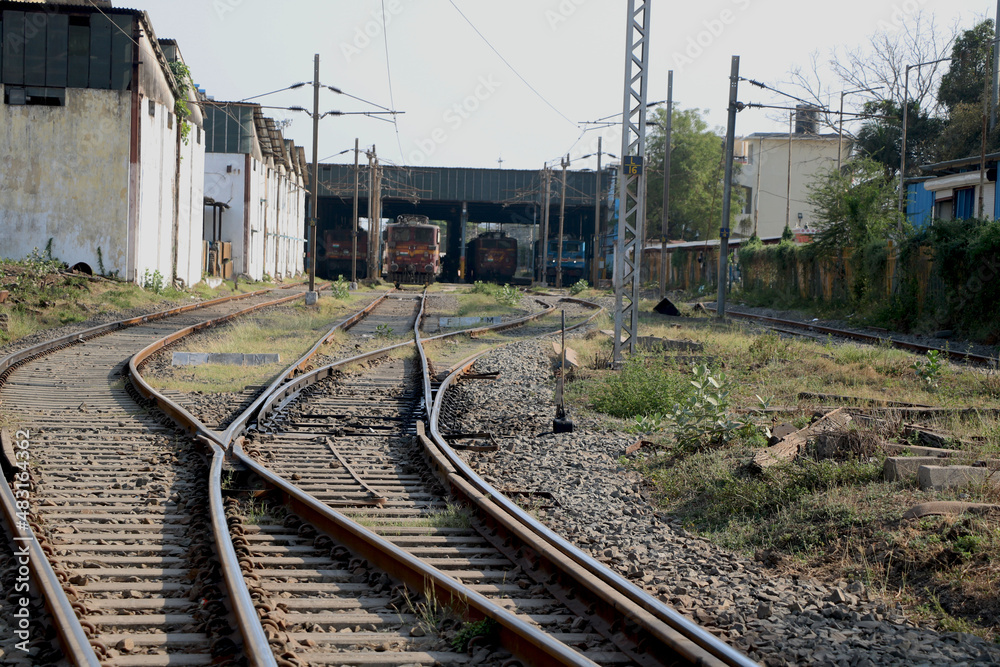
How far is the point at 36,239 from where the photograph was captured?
26.2 meters

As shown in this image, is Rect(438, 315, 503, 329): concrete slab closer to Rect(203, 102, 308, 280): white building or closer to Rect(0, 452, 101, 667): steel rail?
Rect(0, 452, 101, 667): steel rail

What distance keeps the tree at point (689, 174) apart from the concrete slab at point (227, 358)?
56171mm

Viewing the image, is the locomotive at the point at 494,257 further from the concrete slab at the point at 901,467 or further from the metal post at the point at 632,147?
the concrete slab at the point at 901,467

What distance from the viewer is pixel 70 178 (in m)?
26.3

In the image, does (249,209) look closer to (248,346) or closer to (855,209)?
(855,209)

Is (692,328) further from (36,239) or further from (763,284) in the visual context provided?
(36,239)

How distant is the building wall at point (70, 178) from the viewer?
2603cm

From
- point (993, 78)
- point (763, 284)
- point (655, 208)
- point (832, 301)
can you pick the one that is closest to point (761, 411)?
point (832, 301)

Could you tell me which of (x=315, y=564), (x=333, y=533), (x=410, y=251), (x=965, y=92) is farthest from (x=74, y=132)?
(x=965, y=92)

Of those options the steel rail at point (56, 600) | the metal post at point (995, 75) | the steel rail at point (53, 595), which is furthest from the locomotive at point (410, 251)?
the steel rail at point (56, 600)

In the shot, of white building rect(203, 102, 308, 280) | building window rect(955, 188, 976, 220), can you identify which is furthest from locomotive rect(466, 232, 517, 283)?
building window rect(955, 188, 976, 220)

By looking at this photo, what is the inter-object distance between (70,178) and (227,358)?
51.6 feet

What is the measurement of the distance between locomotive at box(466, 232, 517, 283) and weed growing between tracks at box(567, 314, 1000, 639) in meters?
Answer: 44.0

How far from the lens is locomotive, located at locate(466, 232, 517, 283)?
56.3 m
